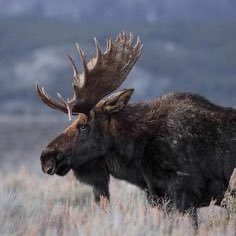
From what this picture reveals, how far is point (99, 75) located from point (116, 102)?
32 cm

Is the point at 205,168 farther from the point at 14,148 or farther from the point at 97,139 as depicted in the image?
the point at 14,148

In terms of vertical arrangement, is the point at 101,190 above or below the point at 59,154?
below

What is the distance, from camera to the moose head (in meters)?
10.2

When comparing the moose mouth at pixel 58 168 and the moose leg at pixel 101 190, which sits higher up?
the moose mouth at pixel 58 168

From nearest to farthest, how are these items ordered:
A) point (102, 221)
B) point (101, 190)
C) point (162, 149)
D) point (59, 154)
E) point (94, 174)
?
1. point (102, 221)
2. point (162, 149)
3. point (59, 154)
4. point (94, 174)
5. point (101, 190)

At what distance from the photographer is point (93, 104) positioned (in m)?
10.3

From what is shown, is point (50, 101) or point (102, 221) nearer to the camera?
point (102, 221)

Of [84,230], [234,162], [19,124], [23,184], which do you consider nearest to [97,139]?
[234,162]

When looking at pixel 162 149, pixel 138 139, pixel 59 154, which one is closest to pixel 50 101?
pixel 59 154

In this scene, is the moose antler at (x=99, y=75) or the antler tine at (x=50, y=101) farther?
the antler tine at (x=50, y=101)

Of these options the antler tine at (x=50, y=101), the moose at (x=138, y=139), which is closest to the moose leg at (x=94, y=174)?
the moose at (x=138, y=139)

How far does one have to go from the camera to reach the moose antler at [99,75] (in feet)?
33.7

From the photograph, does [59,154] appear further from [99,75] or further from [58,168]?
[99,75]

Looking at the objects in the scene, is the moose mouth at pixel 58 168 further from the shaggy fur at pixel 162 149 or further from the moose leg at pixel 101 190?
the moose leg at pixel 101 190
